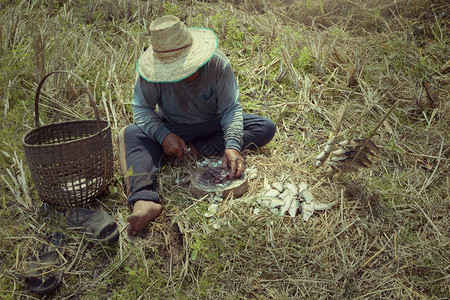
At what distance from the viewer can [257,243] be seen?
2.20 meters

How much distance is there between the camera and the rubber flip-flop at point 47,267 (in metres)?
2.07

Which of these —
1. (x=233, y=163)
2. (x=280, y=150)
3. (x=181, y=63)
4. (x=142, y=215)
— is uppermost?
(x=181, y=63)

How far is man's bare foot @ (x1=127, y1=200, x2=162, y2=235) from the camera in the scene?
2.30m

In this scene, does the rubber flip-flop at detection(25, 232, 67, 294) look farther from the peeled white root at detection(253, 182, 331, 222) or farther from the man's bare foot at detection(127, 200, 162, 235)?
the peeled white root at detection(253, 182, 331, 222)

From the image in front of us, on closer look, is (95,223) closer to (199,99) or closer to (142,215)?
(142,215)

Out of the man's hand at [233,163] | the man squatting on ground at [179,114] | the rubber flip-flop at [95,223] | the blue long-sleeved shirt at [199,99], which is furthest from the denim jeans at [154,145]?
the man's hand at [233,163]

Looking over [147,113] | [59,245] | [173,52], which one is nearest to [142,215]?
[59,245]

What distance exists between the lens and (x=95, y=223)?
92.7 inches

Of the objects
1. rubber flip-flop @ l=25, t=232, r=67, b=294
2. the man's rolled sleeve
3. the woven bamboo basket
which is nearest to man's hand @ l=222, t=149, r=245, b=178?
the man's rolled sleeve

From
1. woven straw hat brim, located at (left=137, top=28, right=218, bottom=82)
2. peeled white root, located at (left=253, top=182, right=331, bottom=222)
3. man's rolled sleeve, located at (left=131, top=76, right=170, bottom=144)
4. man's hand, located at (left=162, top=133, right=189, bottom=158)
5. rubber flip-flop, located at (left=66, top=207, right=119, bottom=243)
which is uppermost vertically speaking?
woven straw hat brim, located at (left=137, top=28, right=218, bottom=82)

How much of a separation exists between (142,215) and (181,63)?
3.31 feet

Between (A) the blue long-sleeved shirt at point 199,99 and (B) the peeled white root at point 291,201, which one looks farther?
(A) the blue long-sleeved shirt at point 199,99

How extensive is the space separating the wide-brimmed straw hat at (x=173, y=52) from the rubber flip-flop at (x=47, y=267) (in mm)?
1206

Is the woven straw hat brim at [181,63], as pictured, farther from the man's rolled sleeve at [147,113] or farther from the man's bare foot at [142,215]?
the man's bare foot at [142,215]
